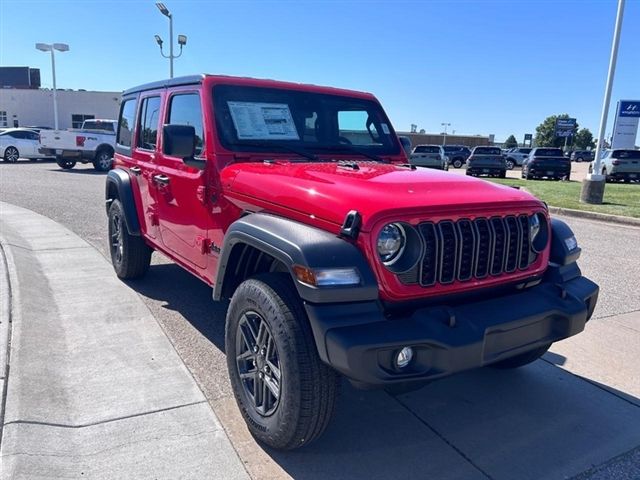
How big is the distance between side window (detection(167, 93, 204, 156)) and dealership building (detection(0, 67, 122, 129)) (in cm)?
4317

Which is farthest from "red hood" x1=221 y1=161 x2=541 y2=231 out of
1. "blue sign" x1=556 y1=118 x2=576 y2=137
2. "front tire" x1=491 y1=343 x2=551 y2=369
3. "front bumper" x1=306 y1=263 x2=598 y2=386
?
"blue sign" x1=556 y1=118 x2=576 y2=137

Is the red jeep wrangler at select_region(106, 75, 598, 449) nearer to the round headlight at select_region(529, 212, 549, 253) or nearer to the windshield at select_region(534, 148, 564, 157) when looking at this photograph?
the round headlight at select_region(529, 212, 549, 253)

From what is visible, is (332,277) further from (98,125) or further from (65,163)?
(98,125)

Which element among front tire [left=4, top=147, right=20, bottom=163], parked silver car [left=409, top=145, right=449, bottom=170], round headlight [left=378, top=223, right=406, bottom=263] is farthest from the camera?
parked silver car [left=409, top=145, right=449, bottom=170]

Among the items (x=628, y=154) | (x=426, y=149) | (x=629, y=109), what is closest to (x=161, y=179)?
(x=629, y=109)

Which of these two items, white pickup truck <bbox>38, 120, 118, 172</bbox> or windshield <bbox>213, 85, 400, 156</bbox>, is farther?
white pickup truck <bbox>38, 120, 118, 172</bbox>

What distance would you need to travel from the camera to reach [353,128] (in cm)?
438

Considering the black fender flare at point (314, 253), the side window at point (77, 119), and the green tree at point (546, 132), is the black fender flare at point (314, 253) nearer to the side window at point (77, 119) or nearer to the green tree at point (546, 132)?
the side window at point (77, 119)

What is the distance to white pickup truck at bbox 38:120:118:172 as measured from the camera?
19391 millimetres

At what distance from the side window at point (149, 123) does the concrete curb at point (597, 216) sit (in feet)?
32.8

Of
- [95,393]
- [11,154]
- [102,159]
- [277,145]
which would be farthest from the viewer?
[11,154]

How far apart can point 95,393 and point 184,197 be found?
1528 millimetres

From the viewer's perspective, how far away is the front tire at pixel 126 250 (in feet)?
17.7

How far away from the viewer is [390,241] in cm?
250
